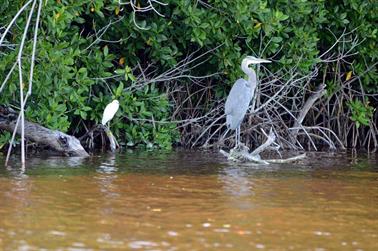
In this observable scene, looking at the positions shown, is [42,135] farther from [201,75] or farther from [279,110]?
[279,110]

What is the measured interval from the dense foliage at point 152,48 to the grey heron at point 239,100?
48cm

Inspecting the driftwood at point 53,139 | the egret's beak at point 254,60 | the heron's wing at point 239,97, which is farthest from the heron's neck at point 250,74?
the driftwood at point 53,139

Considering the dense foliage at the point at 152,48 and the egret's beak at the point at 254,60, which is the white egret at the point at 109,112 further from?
the egret's beak at the point at 254,60

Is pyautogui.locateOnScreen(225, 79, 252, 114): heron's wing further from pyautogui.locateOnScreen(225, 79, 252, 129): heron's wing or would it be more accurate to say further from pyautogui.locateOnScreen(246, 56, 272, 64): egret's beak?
pyautogui.locateOnScreen(246, 56, 272, 64): egret's beak

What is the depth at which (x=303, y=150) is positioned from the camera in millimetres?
13789

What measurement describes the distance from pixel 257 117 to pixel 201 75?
95cm

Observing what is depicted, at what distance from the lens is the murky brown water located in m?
6.23

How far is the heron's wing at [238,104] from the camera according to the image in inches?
486

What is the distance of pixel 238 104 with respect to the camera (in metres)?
12.4

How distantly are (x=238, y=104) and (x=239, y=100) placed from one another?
0.17 feet

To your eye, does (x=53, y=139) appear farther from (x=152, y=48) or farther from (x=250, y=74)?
(x=250, y=74)

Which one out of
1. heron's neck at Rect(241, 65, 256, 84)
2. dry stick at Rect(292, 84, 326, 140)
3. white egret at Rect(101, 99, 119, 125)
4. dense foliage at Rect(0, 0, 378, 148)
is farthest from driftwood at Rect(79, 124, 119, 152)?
dry stick at Rect(292, 84, 326, 140)

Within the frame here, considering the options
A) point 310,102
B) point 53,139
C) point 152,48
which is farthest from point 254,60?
point 53,139

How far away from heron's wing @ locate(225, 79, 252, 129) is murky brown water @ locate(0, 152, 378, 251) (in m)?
1.47
